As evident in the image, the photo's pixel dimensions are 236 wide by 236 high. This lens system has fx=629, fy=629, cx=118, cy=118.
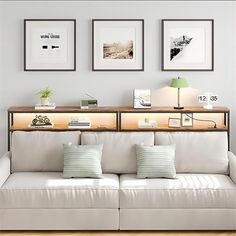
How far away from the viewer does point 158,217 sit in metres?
5.43

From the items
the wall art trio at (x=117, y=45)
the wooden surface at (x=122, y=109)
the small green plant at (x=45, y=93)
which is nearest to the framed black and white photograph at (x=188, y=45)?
the wall art trio at (x=117, y=45)

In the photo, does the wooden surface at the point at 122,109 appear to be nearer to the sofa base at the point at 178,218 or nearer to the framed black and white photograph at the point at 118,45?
the framed black and white photograph at the point at 118,45

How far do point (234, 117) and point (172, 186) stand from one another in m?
1.92

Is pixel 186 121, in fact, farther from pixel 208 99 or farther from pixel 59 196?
pixel 59 196

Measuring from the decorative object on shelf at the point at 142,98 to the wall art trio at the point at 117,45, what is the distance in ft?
0.92

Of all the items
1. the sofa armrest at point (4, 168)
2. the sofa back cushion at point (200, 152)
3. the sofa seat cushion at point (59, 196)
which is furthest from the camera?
the sofa back cushion at point (200, 152)

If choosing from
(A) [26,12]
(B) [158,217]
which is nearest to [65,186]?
(B) [158,217]

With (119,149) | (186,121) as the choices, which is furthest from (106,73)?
(119,149)

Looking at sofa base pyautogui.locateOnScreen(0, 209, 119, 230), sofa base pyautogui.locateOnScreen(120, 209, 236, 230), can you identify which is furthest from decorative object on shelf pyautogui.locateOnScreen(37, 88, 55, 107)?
sofa base pyautogui.locateOnScreen(120, 209, 236, 230)

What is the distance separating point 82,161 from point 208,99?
6.15 ft

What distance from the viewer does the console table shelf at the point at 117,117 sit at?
685 cm

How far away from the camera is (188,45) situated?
703 centimetres

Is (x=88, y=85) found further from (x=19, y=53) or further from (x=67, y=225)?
(x=67, y=225)

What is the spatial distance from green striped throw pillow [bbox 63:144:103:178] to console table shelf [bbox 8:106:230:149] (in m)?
0.91
